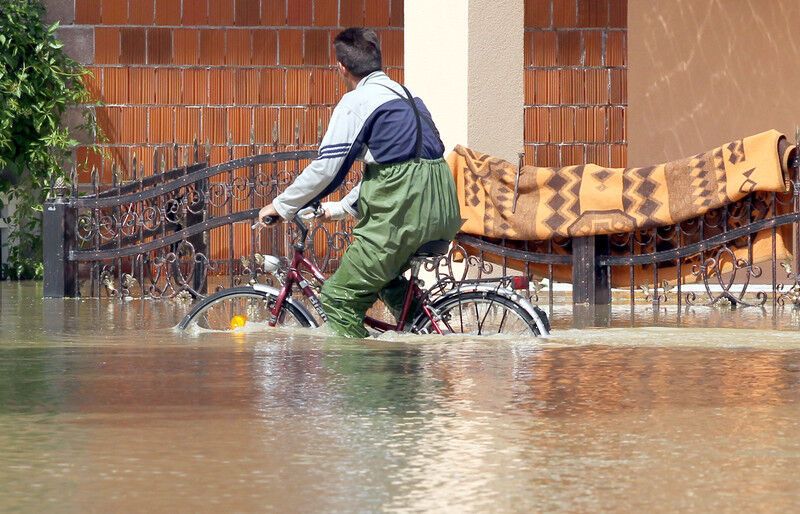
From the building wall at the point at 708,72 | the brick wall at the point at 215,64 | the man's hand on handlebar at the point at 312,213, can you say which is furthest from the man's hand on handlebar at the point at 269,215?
the brick wall at the point at 215,64

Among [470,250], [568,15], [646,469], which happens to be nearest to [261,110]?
[568,15]

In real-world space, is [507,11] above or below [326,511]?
above

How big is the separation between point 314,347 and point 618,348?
5.68 ft

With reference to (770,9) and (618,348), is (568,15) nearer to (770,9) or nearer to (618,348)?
(770,9)

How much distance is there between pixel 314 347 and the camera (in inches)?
374

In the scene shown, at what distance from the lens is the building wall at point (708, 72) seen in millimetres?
16250

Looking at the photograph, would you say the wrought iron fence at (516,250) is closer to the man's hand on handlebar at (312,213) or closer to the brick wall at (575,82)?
the brick wall at (575,82)

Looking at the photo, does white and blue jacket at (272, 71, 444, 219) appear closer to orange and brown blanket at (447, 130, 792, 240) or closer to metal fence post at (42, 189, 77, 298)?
orange and brown blanket at (447, 130, 792, 240)

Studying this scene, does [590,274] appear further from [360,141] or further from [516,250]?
[360,141]

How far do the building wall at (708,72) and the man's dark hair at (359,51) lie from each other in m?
7.46

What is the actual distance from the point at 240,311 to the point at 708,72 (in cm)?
783

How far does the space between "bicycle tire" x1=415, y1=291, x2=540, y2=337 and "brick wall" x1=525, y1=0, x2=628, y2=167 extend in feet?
28.6

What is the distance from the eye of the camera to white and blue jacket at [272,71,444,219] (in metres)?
9.30

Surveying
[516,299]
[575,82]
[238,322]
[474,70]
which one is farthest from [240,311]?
[575,82]
